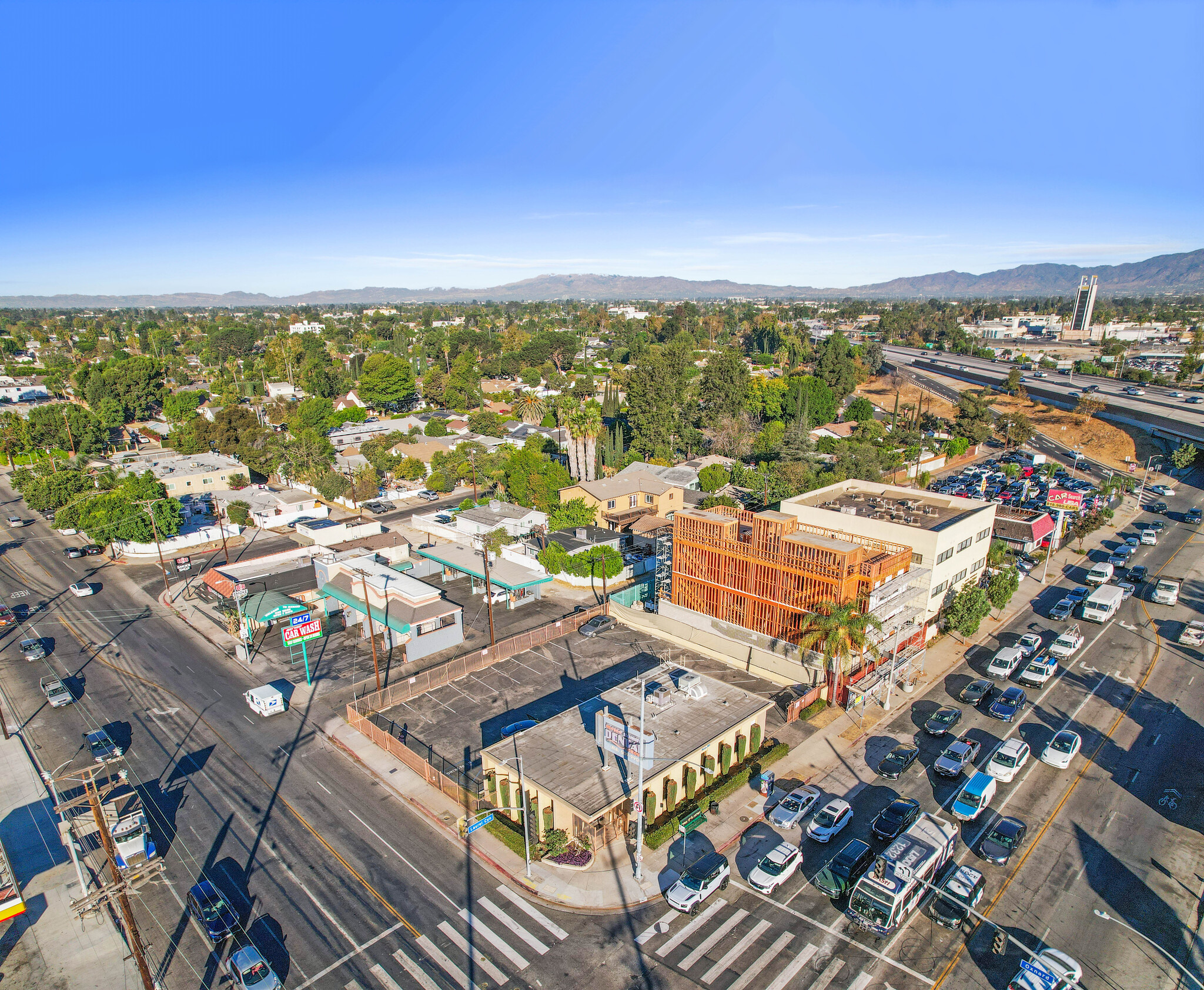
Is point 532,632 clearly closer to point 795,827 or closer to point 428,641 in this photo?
point 428,641

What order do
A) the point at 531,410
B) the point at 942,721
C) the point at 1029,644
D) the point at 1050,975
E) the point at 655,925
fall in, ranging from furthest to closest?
the point at 531,410, the point at 1029,644, the point at 942,721, the point at 655,925, the point at 1050,975

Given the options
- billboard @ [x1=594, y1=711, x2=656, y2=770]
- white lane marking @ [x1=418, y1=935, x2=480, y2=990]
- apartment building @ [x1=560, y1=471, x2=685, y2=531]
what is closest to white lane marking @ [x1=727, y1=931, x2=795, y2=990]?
billboard @ [x1=594, y1=711, x2=656, y2=770]

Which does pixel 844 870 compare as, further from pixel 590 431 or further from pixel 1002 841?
pixel 590 431

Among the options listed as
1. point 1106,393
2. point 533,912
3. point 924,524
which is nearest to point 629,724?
point 533,912

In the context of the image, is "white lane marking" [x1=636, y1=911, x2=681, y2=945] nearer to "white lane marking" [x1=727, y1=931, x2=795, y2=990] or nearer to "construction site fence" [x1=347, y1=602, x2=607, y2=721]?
"white lane marking" [x1=727, y1=931, x2=795, y2=990]

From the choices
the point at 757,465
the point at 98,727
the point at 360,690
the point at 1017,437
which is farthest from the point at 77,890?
the point at 1017,437

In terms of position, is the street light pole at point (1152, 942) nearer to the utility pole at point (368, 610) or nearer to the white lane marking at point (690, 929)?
the white lane marking at point (690, 929)
